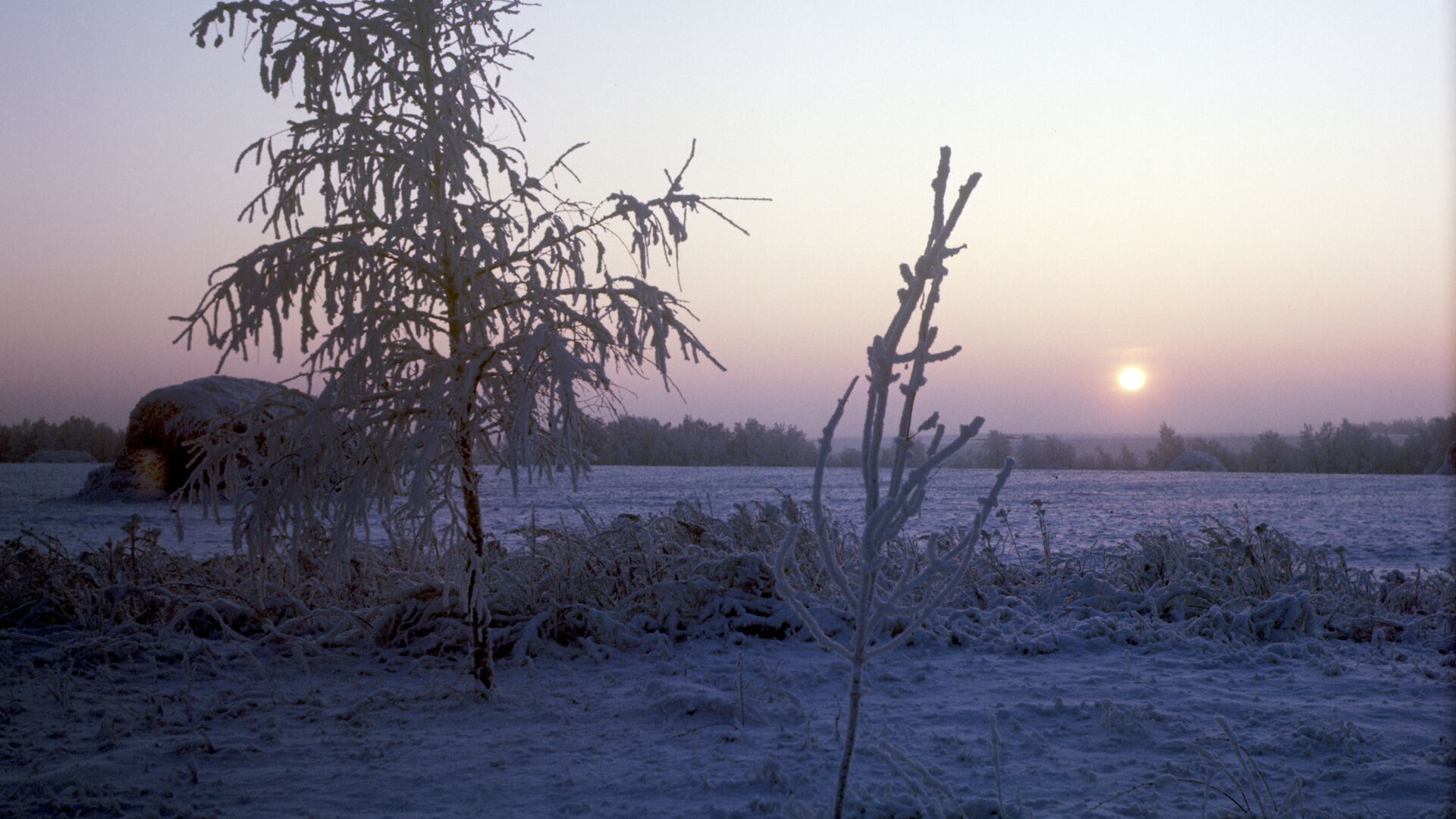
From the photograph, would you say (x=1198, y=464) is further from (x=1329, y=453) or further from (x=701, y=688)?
(x=701, y=688)

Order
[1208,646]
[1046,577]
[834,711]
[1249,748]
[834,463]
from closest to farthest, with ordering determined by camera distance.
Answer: [1249,748] → [834,711] → [1208,646] → [1046,577] → [834,463]

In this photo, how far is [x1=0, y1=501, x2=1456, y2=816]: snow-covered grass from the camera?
347 centimetres

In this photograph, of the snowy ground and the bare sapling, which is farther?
the snowy ground

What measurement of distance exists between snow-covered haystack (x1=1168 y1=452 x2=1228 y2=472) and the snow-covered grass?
56.0 ft

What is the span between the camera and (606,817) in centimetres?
325

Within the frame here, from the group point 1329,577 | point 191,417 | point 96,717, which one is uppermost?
point 191,417

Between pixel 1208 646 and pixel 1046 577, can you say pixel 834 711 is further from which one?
pixel 1046 577

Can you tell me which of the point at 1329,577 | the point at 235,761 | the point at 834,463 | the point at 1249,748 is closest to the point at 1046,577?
the point at 1329,577

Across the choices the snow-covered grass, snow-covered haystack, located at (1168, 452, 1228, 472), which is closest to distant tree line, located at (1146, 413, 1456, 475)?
snow-covered haystack, located at (1168, 452, 1228, 472)

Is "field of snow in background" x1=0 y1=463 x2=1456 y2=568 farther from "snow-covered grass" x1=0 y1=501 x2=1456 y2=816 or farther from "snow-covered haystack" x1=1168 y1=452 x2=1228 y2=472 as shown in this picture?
"snow-covered grass" x1=0 y1=501 x2=1456 y2=816

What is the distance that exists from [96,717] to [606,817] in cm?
320

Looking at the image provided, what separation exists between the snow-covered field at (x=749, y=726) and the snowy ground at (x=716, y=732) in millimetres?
16

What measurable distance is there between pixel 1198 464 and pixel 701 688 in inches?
898

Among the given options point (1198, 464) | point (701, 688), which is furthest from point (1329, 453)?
point (701, 688)
